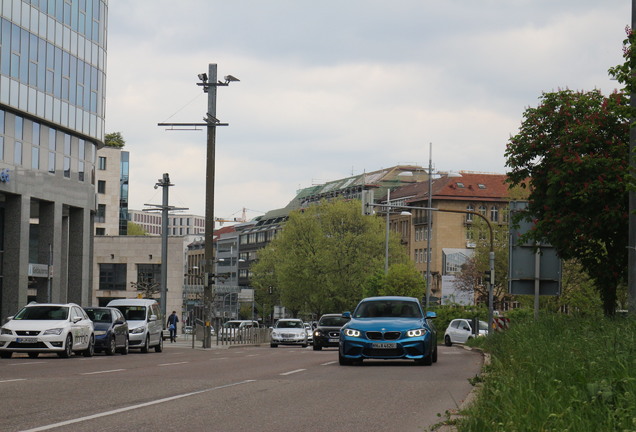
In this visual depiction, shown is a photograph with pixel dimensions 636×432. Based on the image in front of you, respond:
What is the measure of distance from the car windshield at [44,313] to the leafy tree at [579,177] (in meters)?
12.7

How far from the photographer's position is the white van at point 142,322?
135 feet

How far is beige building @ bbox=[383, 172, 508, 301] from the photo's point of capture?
471 feet

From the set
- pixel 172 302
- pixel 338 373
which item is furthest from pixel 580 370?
pixel 172 302

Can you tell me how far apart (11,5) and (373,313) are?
29.5 metres

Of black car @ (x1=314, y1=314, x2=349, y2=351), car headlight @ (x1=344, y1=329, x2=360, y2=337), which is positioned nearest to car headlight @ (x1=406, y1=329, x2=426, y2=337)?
car headlight @ (x1=344, y1=329, x2=360, y2=337)

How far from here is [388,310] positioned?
27.1m

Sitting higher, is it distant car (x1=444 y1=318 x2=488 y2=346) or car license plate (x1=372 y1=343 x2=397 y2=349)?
car license plate (x1=372 y1=343 x2=397 y2=349)

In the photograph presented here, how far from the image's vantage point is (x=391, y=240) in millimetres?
109625

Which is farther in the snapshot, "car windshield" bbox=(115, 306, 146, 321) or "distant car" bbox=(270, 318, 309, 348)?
"distant car" bbox=(270, 318, 309, 348)

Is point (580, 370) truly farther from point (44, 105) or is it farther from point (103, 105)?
point (103, 105)

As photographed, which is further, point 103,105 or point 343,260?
point 343,260

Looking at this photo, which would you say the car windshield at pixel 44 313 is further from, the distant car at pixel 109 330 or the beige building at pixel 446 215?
the beige building at pixel 446 215

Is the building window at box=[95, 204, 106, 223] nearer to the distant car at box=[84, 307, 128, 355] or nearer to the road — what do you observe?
the distant car at box=[84, 307, 128, 355]

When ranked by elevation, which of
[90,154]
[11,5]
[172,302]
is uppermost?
[11,5]
